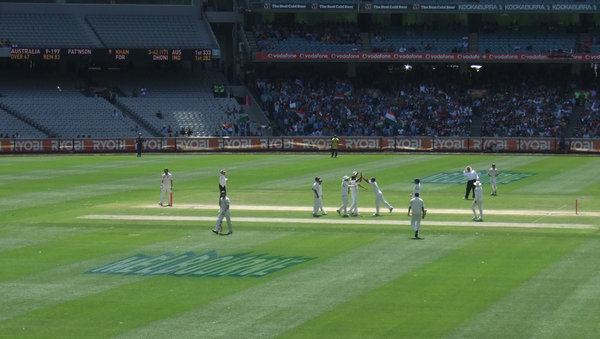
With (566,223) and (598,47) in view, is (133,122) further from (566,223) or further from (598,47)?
(566,223)

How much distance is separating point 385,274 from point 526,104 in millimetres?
61101

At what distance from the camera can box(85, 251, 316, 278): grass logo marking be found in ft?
85.1

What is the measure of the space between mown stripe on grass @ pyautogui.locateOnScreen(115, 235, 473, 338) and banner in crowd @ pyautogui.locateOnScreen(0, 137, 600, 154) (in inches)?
1736

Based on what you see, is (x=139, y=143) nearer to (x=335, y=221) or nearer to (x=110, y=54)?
(x=110, y=54)

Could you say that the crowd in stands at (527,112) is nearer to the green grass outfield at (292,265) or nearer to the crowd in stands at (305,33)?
the crowd in stands at (305,33)

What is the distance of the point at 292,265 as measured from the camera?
26953 mm

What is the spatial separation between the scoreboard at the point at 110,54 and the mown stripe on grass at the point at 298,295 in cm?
5670

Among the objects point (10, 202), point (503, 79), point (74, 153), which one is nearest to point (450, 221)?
point (10, 202)

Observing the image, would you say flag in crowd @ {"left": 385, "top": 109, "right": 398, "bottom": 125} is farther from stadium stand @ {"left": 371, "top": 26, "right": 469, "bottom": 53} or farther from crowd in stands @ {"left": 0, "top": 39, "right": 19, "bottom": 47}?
crowd in stands @ {"left": 0, "top": 39, "right": 19, "bottom": 47}

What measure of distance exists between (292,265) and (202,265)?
7.84 feet

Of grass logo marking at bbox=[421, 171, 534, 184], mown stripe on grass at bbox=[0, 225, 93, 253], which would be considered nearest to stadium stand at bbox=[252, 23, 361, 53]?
grass logo marking at bbox=[421, 171, 534, 184]

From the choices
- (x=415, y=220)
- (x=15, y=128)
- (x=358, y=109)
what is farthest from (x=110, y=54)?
(x=415, y=220)

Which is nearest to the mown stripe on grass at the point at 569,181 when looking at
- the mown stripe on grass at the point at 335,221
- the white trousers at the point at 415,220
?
the mown stripe on grass at the point at 335,221

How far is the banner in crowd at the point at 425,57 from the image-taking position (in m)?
85.9
